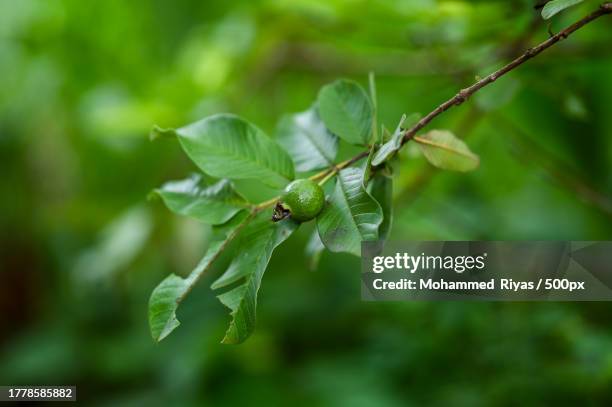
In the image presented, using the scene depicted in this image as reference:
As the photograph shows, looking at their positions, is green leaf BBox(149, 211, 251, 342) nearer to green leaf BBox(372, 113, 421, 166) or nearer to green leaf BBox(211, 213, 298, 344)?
green leaf BBox(211, 213, 298, 344)

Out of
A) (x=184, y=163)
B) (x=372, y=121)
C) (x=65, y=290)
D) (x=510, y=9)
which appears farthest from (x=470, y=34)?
(x=65, y=290)

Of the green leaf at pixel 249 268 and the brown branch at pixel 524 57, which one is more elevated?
the brown branch at pixel 524 57

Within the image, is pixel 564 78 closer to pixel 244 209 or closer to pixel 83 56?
pixel 244 209

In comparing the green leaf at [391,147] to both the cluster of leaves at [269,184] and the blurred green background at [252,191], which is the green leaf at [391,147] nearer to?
the cluster of leaves at [269,184]

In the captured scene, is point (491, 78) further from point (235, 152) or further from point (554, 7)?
point (235, 152)

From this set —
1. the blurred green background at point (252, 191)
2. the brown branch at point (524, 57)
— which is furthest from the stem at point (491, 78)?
the blurred green background at point (252, 191)

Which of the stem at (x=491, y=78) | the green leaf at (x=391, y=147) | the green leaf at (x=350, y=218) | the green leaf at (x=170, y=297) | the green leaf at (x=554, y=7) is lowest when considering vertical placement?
the green leaf at (x=170, y=297)
